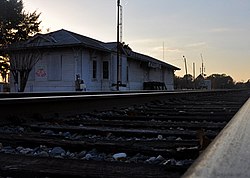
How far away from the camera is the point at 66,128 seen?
3090 millimetres

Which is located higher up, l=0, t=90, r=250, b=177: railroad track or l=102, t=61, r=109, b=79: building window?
l=102, t=61, r=109, b=79: building window

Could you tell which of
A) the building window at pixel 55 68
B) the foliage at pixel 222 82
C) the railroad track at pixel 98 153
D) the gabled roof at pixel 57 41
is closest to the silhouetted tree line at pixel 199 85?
the foliage at pixel 222 82

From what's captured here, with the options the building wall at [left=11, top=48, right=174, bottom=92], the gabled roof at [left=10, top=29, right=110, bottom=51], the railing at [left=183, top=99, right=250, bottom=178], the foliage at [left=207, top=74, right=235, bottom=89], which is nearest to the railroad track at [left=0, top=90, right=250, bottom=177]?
the railing at [left=183, top=99, right=250, bottom=178]

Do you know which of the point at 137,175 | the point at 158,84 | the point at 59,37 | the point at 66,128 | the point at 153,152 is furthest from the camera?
the point at 158,84

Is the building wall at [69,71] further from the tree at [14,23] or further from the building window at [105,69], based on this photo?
the tree at [14,23]

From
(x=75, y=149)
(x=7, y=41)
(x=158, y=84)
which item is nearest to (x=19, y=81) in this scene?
(x=7, y=41)

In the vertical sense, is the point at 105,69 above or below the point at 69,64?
below

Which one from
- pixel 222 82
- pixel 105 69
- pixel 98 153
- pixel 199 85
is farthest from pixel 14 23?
pixel 222 82

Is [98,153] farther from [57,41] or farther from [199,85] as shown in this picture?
[199,85]

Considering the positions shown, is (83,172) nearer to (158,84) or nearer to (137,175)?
(137,175)

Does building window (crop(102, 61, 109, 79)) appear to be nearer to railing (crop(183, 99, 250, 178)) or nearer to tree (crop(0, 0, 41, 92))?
tree (crop(0, 0, 41, 92))

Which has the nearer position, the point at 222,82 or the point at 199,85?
the point at 199,85

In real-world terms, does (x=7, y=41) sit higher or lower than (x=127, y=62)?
higher

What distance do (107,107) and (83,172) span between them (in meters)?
4.31
